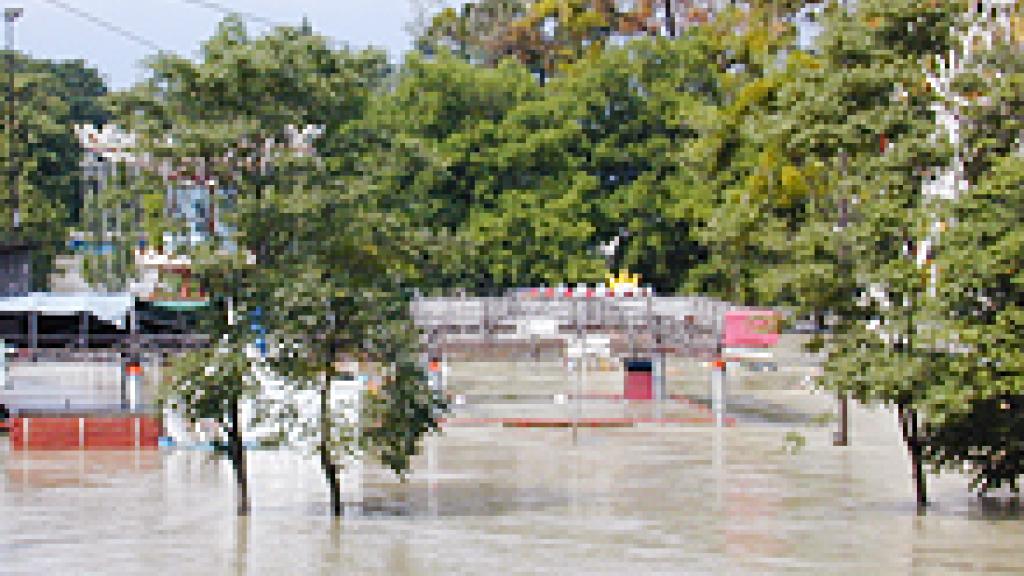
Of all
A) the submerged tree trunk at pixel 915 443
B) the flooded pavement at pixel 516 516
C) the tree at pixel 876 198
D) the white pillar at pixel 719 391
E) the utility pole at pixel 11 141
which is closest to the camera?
the flooded pavement at pixel 516 516

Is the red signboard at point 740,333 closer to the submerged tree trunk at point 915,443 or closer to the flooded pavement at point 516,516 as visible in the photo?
the flooded pavement at point 516,516

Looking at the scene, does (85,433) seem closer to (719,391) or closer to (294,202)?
(294,202)

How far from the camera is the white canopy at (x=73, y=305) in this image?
42281mm

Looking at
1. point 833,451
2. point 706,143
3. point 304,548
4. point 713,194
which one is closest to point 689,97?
point 713,194

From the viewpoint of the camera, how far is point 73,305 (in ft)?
139

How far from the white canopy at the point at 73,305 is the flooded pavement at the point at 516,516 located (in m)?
7.12

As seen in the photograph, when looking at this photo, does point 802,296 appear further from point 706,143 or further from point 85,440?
point 706,143

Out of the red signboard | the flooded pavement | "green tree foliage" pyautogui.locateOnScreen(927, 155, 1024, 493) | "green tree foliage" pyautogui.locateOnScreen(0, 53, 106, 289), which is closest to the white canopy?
the flooded pavement

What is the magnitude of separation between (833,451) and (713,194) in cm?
3709

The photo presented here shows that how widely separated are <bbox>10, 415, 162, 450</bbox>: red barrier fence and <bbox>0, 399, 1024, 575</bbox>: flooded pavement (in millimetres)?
870

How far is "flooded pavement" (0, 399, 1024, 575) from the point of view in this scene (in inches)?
837

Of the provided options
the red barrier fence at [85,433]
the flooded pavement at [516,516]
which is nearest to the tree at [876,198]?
the flooded pavement at [516,516]

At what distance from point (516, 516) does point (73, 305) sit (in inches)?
769

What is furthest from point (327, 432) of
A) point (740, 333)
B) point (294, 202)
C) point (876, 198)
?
point (740, 333)
